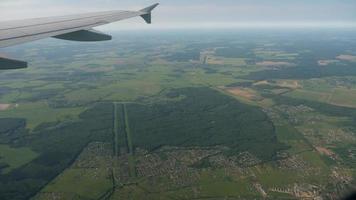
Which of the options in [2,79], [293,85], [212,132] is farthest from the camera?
[2,79]

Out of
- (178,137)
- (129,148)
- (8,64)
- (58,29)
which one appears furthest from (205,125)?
(8,64)

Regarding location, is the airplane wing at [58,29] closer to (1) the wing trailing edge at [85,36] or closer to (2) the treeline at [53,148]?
(1) the wing trailing edge at [85,36]

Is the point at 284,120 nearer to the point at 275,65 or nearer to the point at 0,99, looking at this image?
the point at 0,99

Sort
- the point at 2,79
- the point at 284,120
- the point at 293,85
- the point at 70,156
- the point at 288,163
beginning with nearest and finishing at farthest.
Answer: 1. the point at 288,163
2. the point at 70,156
3. the point at 284,120
4. the point at 293,85
5. the point at 2,79

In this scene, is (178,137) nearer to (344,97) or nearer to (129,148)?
(129,148)

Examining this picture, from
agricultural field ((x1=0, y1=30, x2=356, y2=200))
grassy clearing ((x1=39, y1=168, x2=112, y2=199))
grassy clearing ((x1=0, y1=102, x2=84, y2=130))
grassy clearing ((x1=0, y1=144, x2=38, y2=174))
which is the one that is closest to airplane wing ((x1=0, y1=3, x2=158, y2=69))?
agricultural field ((x1=0, y1=30, x2=356, y2=200))

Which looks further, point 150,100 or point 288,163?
point 150,100

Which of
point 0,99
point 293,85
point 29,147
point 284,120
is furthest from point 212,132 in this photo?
point 0,99
